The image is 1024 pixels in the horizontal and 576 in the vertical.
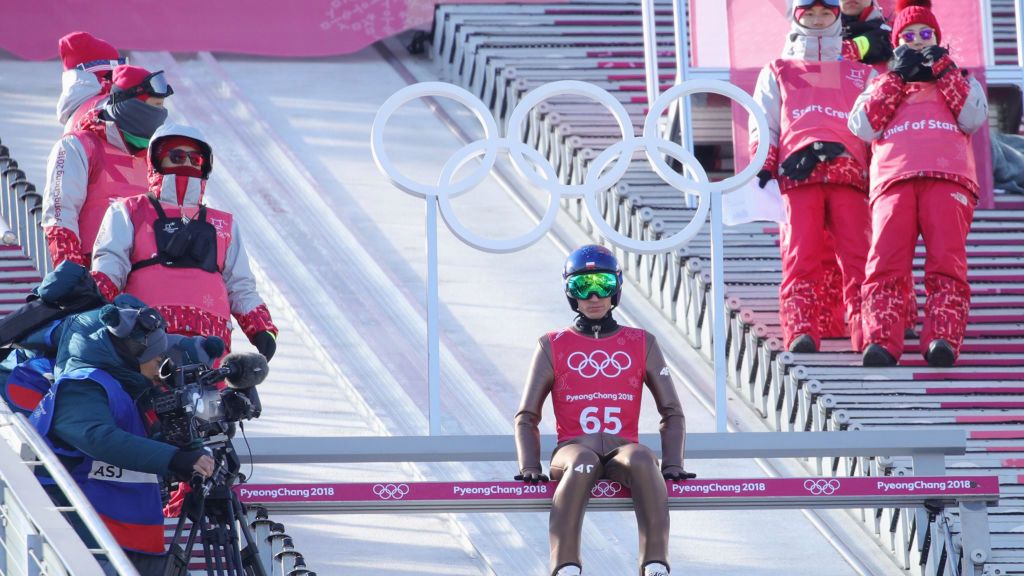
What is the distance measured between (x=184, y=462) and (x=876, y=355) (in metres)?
4.09

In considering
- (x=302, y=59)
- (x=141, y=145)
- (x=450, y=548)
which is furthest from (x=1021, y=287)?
(x=302, y=59)

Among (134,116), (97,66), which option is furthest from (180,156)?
(97,66)

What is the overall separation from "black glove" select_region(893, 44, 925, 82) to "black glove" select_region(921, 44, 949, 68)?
0.05ft

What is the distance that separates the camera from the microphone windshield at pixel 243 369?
24.2ft

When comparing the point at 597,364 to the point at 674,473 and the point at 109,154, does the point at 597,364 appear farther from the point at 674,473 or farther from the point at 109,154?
the point at 109,154

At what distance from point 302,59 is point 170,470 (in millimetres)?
8260

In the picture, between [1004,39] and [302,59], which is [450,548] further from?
[1004,39]

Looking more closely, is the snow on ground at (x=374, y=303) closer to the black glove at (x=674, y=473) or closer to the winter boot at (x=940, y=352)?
the winter boot at (x=940, y=352)

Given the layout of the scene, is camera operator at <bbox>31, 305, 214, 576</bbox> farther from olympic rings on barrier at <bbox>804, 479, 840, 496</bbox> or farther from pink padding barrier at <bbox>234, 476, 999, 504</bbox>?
olympic rings on barrier at <bbox>804, 479, 840, 496</bbox>

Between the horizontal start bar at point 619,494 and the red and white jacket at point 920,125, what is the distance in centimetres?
199

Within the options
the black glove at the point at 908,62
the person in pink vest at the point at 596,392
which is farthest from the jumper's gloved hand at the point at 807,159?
the person in pink vest at the point at 596,392

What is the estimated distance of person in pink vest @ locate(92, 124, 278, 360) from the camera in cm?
843

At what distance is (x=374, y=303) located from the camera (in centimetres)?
1162

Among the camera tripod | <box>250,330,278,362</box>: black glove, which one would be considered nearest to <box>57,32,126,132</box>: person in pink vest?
<box>250,330,278,362</box>: black glove
